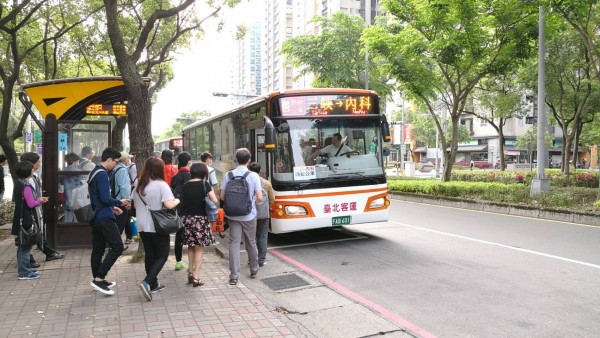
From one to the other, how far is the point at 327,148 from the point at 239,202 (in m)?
3.11

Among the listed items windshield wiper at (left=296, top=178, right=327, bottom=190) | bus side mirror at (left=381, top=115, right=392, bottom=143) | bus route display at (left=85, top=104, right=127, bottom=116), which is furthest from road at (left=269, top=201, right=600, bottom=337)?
bus route display at (left=85, top=104, right=127, bottom=116)

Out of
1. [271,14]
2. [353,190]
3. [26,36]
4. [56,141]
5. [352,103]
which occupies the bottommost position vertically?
[353,190]

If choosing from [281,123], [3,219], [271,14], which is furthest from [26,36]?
[271,14]

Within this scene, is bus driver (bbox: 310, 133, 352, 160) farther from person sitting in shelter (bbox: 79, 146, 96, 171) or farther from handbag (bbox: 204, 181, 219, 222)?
person sitting in shelter (bbox: 79, 146, 96, 171)

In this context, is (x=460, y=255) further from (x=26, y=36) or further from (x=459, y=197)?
(x=26, y=36)

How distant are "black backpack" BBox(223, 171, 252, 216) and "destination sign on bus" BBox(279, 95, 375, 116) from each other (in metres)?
2.93

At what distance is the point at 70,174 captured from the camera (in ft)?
27.9

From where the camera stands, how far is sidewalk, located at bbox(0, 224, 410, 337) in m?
4.62

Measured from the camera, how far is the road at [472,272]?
503 centimetres

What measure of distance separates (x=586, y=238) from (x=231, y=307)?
7.95 m

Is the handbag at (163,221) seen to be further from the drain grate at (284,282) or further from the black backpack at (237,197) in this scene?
the drain grate at (284,282)

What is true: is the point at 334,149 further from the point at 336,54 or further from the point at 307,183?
the point at 336,54

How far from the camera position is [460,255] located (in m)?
8.17

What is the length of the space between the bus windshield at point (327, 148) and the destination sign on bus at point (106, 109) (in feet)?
10.3
